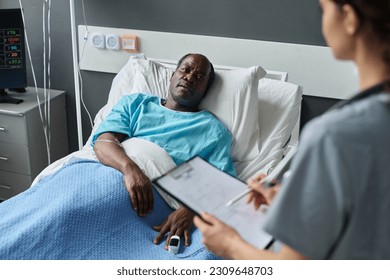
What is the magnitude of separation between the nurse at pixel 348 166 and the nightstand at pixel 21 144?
83.4 inches

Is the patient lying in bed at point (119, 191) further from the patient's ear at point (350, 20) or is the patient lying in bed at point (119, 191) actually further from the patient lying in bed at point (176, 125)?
the patient's ear at point (350, 20)

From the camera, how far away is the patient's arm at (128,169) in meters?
1.78

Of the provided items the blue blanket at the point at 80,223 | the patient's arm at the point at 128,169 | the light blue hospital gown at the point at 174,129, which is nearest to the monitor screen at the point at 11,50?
the light blue hospital gown at the point at 174,129

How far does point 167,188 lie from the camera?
1.15m

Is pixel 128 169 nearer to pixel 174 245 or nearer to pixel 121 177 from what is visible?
pixel 121 177

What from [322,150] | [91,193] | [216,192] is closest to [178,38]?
[91,193]

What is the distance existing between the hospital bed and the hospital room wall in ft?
0.59

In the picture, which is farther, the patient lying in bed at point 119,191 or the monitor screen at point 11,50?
the monitor screen at point 11,50

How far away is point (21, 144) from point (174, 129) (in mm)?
1013

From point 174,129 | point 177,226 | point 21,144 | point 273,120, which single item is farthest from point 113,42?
point 177,226

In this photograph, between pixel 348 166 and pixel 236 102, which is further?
pixel 236 102

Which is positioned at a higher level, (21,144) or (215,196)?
(215,196)

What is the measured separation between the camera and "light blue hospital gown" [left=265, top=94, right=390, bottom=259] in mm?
716

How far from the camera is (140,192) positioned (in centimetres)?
179
